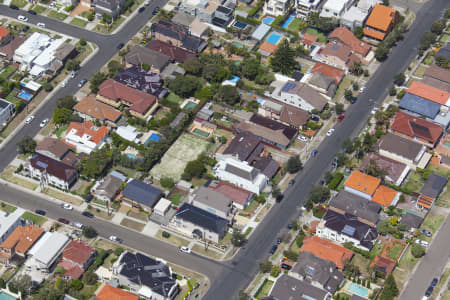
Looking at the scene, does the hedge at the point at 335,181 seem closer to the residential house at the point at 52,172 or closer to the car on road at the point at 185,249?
the car on road at the point at 185,249

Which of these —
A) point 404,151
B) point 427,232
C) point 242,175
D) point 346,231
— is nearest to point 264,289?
point 346,231

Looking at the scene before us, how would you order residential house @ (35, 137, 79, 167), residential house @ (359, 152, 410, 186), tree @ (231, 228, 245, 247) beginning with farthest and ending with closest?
residential house @ (35, 137, 79, 167)
residential house @ (359, 152, 410, 186)
tree @ (231, 228, 245, 247)

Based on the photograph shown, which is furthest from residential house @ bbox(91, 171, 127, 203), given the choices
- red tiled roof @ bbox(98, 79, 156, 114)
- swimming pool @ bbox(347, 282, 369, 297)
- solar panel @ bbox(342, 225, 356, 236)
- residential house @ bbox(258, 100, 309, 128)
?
swimming pool @ bbox(347, 282, 369, 297)

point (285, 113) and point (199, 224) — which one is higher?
point (285, 113)

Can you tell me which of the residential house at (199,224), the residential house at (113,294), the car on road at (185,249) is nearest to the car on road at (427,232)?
the residential house at (199,224)

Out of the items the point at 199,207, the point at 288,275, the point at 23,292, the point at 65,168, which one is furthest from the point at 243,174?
the point at 23,292

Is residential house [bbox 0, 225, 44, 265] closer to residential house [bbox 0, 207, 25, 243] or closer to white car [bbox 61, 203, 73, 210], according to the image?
residential house [bbox 0, 207, 25, 243]

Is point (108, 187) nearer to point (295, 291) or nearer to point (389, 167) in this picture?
point (295, 291)
